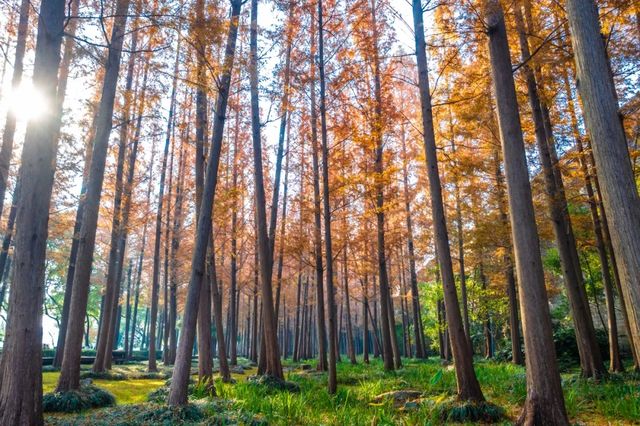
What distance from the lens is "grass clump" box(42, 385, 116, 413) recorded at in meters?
6.64

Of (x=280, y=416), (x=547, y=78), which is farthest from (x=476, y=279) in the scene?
(x=280, y=416)

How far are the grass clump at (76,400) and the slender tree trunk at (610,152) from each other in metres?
7.58

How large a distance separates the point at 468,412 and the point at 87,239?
23.7ft

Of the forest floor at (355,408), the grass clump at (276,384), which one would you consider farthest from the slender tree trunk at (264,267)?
the forest floor at (355,408)

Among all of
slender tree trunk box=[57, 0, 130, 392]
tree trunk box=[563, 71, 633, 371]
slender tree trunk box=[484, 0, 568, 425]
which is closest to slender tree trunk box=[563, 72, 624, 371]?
tree trunk box=[563, 71, 633, 371]

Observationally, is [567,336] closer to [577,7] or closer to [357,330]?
[577,7]

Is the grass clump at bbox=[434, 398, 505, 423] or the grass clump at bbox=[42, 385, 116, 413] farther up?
the grass clump at bbox=[42, 385, 116, 413]

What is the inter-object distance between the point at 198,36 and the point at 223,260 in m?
12.6

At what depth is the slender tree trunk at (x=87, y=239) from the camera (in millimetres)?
7254

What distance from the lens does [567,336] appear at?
1352 centimetres

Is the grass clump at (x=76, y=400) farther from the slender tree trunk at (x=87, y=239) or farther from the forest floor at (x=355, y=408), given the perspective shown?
the forest floor at (x=355, y=408)

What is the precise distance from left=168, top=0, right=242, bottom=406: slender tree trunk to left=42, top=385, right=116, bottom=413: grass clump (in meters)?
1.79

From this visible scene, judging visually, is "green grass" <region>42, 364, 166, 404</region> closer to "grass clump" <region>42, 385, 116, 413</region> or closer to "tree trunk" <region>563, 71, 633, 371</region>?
"grass clump" <region>42, 385, 116, 413</region>

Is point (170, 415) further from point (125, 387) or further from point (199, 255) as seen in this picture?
point (125, 387)
